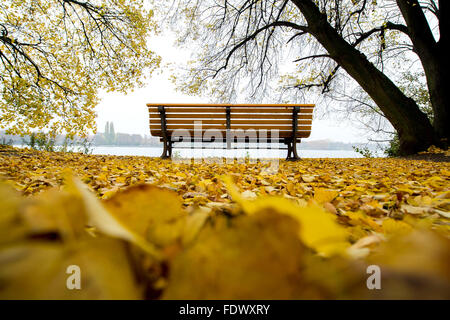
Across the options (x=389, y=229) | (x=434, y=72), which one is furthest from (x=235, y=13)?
(x=389, y=229)

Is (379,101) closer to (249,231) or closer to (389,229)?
(389,229)

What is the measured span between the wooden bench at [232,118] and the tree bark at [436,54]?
375 centimetres

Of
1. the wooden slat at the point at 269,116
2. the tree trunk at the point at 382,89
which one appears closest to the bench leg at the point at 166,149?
the wooden slat at the point at 269,116

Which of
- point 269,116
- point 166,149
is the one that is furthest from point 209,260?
point 166,149

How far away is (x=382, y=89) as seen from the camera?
19.2ft

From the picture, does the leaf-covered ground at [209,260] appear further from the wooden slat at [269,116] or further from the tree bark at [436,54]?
the tree bark at [436,54]

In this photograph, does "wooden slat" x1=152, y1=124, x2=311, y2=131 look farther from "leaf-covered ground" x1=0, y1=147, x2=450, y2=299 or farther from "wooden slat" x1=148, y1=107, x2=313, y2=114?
"leaf-covered ground" x1=0, y1=147, x2=450, y2=299

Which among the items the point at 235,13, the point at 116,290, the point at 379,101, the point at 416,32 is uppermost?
the point at 235,13

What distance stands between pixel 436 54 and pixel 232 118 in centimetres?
546

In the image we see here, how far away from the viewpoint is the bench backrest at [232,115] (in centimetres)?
488

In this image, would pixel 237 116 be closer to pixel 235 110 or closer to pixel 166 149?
pixel 235 110
